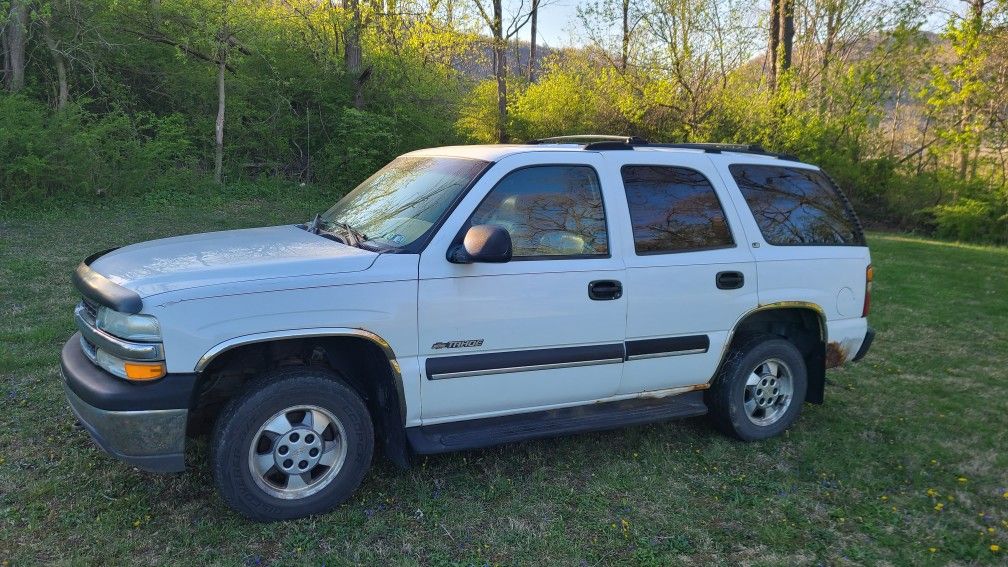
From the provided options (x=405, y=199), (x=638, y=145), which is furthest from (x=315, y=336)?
(x=638, y=145)

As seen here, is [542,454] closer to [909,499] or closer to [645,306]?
[645,306]

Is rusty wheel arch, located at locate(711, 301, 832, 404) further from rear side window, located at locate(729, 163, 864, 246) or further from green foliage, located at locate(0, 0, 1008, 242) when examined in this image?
green foliage, located at locate(0, 0, 1008, 242)

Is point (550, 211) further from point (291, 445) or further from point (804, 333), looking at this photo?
point (804, 333)

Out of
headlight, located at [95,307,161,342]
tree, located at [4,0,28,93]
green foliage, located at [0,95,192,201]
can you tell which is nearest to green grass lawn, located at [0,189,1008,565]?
headlight, located at [95,307,161,342]

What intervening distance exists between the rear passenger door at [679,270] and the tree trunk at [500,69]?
15110mm

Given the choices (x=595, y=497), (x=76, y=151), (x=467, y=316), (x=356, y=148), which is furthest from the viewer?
(x=356, y=148)

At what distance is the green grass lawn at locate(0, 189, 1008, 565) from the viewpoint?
11.2 feet

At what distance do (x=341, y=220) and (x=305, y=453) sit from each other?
1.53 m

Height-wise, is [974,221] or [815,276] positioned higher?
[974,221]

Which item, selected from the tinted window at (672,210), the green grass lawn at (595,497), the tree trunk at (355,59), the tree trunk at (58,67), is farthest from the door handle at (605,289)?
the tree trunk at (355,59)

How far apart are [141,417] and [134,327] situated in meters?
0.41

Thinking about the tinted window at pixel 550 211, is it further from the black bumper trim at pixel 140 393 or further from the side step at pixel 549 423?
the black bumper trim at pixel 140 393

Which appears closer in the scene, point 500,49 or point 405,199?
point 405,199

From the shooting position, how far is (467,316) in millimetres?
3689
